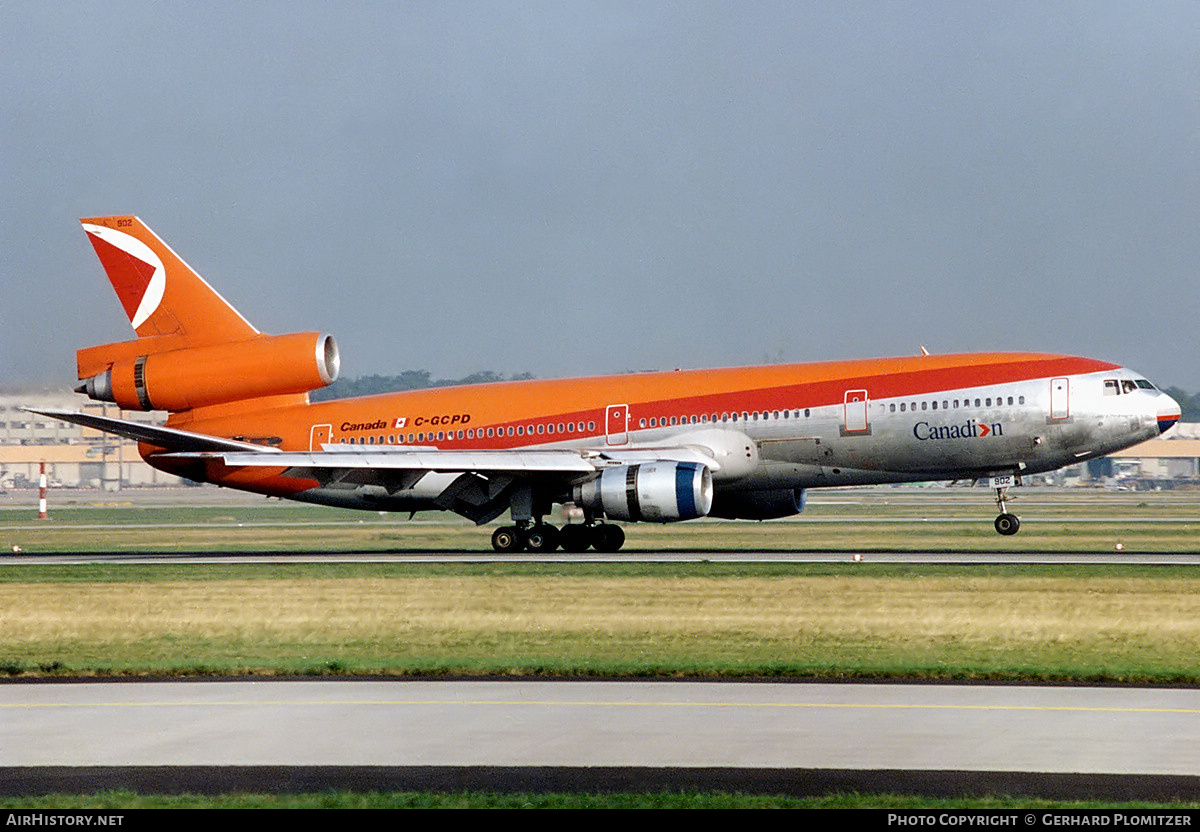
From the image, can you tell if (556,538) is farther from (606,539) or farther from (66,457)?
(66,457)

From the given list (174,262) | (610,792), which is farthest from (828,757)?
(174,262)

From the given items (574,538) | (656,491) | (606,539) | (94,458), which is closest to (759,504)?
(606,539)

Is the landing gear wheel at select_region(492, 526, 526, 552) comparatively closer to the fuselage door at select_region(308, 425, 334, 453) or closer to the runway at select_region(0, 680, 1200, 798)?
the fuselage door at select_region(308, 425, 334, 453)

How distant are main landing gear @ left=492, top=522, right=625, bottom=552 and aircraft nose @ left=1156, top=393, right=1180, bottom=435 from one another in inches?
553

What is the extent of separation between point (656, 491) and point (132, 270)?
1718cm

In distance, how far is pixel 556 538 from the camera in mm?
39375

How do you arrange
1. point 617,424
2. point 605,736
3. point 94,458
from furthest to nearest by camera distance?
1. point 94,458
2. point 617,424
3. point 605,736

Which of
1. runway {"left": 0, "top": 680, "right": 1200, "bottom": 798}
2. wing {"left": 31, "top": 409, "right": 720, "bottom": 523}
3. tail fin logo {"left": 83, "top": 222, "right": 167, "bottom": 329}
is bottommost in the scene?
runway {"left": 0, "top": 680, "right": 1200, "bottom": 798}

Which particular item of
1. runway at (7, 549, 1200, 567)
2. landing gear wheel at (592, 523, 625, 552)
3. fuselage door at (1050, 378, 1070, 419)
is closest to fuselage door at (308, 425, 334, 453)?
runway at (7, 549, 1200, 567)

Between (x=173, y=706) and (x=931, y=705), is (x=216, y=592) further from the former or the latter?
(x=931, y=705)

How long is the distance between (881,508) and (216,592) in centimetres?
5277

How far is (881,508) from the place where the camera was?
7638cm

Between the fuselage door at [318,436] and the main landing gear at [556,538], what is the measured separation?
609 cm

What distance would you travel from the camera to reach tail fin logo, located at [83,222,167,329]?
42438mm
